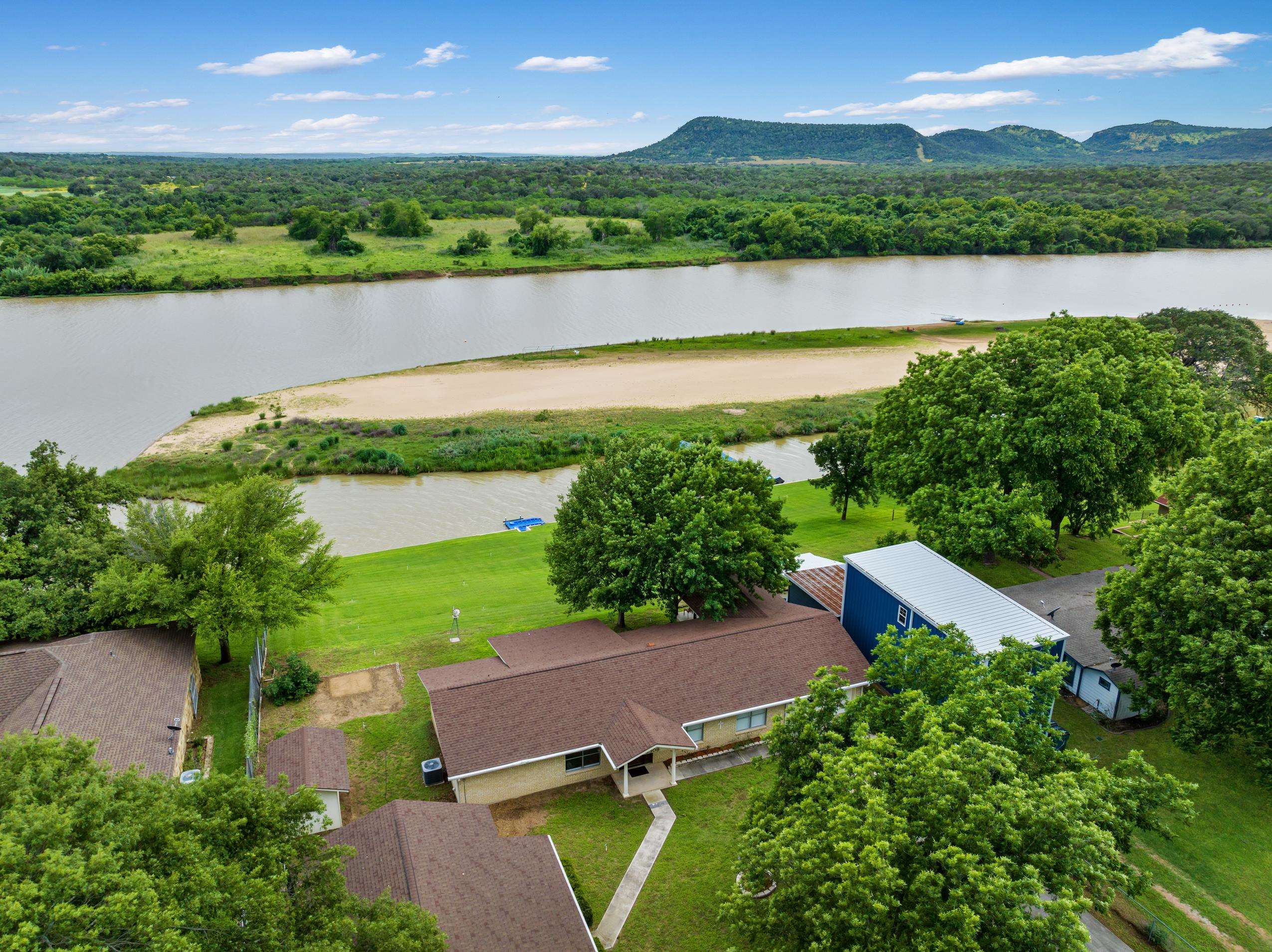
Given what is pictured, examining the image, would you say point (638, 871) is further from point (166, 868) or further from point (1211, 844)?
point (1211, 844)

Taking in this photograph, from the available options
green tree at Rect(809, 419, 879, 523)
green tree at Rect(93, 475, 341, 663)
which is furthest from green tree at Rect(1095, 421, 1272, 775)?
green tree at Rect(93, 475, 341, 663)

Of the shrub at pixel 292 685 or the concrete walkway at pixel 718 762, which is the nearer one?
the concrete walkway at pixel 718 762

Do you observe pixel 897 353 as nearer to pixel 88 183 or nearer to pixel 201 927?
pixel 201 927

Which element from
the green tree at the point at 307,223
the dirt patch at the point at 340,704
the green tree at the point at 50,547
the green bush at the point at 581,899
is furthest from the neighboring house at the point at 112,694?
the green tree at the point at 307,223

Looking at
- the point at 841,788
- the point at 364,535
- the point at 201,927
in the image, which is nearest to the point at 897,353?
the point at 364,535

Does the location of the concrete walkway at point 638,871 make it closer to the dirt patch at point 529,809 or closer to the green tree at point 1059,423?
the dirt patch at point 529,809

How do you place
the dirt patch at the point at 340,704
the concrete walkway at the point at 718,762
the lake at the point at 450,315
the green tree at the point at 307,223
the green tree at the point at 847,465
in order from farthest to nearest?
the green tree at the point at 307,223 → the lake at the point at 450,315 → the green tree at the point at 847,465 → the dirt patch at the point at 340,704 → the concrete walkway at the point at 718,762
